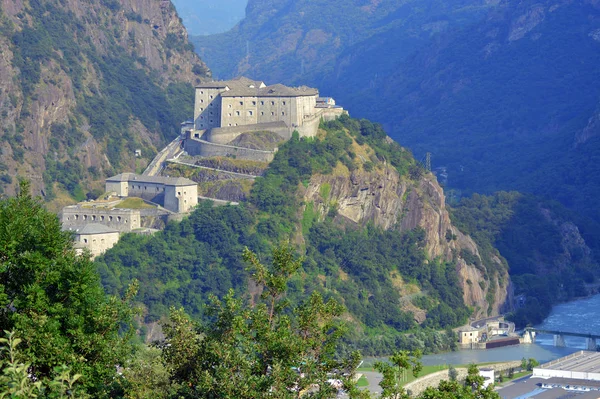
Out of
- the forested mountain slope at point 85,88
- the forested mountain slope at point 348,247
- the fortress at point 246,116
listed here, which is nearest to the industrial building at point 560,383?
the forested mountain slope at point 348,247

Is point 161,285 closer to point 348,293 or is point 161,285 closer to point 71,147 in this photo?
point 348,293

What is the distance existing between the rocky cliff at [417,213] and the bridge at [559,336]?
531 centimetres

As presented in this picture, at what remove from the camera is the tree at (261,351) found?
121 ft

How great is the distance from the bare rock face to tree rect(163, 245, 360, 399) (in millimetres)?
66489

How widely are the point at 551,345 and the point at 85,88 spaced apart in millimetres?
46315

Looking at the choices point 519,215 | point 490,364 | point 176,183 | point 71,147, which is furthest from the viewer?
point 519,215

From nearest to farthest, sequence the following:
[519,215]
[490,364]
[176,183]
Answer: [490,364] → [176,183] → [519,215]

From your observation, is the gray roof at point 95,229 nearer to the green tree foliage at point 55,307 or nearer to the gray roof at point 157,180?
the gray roof at point 157,180

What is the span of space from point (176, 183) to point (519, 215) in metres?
44.5

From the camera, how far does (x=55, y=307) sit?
37.8 meters

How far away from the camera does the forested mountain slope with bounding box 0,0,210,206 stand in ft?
384

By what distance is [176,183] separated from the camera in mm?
99250

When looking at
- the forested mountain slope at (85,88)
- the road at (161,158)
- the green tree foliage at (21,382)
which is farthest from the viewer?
the forested mountain slope at (85,88)

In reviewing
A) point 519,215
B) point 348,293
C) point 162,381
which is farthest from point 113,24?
point 162,381
